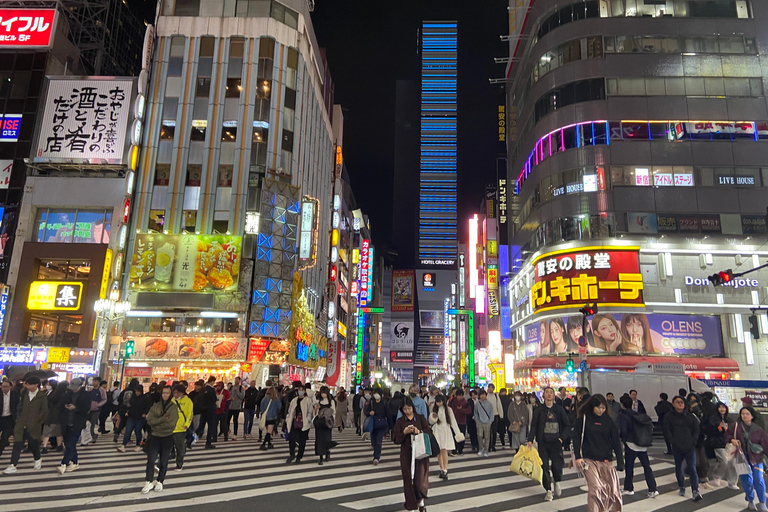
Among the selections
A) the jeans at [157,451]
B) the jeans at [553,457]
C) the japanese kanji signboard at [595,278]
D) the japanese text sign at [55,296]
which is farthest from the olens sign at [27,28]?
the jeans at [553,457]

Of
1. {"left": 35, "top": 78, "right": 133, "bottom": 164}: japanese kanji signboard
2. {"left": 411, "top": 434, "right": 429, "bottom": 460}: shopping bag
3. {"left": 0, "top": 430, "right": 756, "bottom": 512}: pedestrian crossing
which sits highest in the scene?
{"left": 35, "top": 78, "right": 133, "bottom": 164}: japanese kanji signboard

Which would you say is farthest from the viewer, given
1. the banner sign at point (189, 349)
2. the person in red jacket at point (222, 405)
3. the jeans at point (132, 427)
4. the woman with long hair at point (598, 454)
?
the banner sign at point (189, 349)

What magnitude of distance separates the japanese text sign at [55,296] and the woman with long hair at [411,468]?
3020cm

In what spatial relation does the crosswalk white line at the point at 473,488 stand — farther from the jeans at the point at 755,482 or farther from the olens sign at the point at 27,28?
the olens sign at the point at 27,28

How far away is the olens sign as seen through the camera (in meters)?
36.5

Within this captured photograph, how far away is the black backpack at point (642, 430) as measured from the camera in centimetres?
896

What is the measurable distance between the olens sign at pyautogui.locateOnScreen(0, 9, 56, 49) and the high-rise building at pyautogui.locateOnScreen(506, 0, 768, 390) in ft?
114

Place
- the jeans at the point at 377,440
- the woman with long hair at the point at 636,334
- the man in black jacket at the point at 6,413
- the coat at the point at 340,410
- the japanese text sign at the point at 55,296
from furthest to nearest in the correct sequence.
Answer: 1. the japanese text sign at the point at 55,296
2. the woman with long hair at the point at 636,334
3. the coat at the point at 340,410
4. the jeans at the point at 377,440
5. the man in black jacket at the point at 6,413

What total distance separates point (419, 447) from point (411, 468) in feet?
1.02

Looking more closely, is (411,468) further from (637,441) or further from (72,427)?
(72,427)

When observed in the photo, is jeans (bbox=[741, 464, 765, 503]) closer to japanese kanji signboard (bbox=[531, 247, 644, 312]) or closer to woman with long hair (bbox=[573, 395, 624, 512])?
woman with long hair (bbox=[573, 395, 624, 512])

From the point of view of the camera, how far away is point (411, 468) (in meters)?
7.50

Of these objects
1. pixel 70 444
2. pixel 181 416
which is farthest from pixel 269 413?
pixel 181 416

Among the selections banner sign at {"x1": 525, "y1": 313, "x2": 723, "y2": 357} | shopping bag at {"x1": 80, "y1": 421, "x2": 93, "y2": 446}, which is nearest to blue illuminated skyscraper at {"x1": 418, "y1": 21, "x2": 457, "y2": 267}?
banner sign at {"x1": 525, "y1": 313, "x2": 723, "y2": 357}
